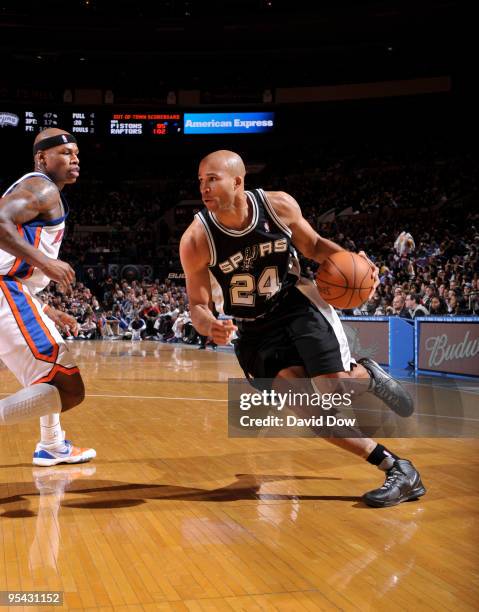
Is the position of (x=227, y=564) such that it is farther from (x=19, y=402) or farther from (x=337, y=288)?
(x=337, y=288)

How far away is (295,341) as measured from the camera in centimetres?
355

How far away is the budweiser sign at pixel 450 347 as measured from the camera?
8.74 meters

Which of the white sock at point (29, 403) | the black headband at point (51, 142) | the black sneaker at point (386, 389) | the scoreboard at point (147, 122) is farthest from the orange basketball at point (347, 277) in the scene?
the scoreboard at point (147, 122)

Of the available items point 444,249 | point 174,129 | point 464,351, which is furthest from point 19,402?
point 174,129

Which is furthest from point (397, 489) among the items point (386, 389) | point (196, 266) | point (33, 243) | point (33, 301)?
point (33, 243)

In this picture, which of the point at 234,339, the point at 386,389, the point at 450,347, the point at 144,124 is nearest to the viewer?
the point at 386,389

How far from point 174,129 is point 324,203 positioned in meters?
6.89

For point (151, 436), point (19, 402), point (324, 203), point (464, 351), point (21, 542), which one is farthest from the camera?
point (324, 203)

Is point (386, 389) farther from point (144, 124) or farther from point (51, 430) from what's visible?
point (144, 124)

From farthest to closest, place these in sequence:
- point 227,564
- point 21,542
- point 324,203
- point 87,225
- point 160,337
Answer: point 87,225, point 324,203, point 160,337, point 21,542, point 227,564

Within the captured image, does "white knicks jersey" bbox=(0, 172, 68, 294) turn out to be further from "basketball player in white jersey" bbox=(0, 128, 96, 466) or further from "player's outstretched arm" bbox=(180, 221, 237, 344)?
"player's outstretched arm" bbox=(180, 221, 237, 344)

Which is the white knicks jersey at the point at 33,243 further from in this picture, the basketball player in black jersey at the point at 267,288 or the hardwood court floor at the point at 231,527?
the hardwood court floor at the point at 231,527

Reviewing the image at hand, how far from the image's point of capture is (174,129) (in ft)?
89.0

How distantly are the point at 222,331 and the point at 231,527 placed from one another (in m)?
0.88
